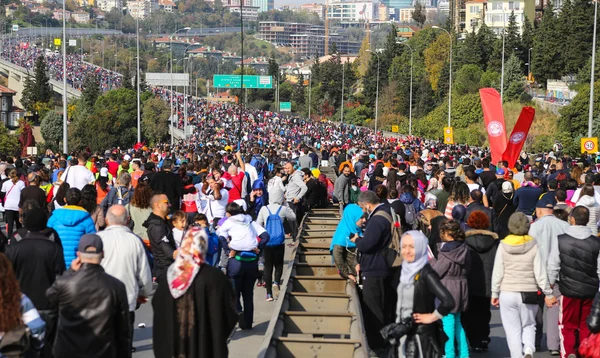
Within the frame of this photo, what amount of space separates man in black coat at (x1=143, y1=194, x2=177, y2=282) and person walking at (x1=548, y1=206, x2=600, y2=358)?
3883 millimetres

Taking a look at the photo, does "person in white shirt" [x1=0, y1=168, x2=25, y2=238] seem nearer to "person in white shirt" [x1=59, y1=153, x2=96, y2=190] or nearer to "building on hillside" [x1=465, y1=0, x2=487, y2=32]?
"person in white shirt" [x1=59, y1=153, x2=96, y2=190]

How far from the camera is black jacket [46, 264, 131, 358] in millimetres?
8133

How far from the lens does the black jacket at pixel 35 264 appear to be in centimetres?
955

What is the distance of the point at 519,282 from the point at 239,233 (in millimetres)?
3828

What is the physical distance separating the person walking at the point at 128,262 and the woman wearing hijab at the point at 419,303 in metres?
2.21

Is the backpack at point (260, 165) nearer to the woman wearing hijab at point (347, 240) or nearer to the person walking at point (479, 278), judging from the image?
the woman wearing hijab at point (347, 240)

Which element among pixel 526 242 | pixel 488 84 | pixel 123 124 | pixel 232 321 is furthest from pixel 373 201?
pixel 123 124

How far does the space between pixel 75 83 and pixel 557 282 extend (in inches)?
6858

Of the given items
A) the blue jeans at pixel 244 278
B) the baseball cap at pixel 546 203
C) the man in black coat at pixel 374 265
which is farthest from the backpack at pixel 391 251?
the blue jeans at pixel 244 278

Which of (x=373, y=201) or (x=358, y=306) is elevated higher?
(x=373, y=201)

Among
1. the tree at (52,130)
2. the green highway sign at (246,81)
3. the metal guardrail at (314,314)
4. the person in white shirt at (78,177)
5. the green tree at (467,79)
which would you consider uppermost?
the person in white shirt at (78,177)

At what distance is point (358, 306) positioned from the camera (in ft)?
38.9

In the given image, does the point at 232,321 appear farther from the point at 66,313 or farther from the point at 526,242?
the point at 526,242

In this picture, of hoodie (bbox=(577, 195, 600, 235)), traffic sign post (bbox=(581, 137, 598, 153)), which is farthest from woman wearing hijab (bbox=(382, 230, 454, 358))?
traffic sign post (bbox=(581, 137, 598, 153))
